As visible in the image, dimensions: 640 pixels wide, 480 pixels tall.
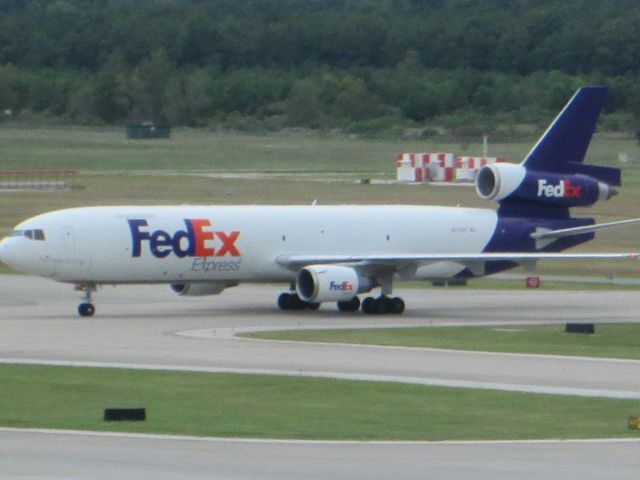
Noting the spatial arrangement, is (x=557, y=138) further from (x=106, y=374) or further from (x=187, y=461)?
(x=187, y=461)

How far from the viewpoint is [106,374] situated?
28.7 metres

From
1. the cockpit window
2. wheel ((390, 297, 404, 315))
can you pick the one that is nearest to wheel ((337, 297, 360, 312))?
wheel ((390, 297, 404, 315))

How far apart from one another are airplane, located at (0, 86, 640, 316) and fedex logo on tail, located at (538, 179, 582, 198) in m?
0.04

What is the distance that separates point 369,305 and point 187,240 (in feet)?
17.3

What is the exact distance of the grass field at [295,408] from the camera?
21.7 metres

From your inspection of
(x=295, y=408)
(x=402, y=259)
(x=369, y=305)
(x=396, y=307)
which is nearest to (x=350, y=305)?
(x=369, y=305)

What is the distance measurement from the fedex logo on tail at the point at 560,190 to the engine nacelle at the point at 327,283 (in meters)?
7.16

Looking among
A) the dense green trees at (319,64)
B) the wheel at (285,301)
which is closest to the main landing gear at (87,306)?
the wheel at (285,301)

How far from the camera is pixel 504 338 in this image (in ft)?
119

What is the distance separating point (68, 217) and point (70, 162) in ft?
217

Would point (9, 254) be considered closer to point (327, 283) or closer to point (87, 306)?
point (87, 306)

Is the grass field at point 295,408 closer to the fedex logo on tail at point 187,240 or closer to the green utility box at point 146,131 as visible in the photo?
the fedex logo on tail at point 187,240

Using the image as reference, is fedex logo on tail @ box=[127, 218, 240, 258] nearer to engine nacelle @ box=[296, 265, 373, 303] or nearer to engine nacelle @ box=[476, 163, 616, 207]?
engine nacelle @ box=[296, 265, 373, 303]

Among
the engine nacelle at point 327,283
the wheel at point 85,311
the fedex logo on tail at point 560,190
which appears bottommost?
the wheel at point 85,311
